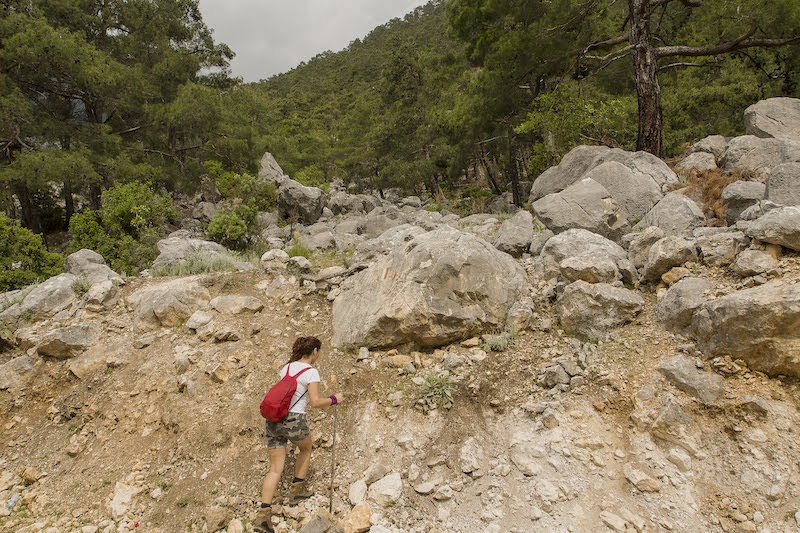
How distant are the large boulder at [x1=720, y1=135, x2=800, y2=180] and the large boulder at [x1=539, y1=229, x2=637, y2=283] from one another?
354 centimetres

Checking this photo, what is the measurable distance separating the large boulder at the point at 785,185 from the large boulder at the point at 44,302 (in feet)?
32.3

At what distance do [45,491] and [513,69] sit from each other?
12709 millimetres

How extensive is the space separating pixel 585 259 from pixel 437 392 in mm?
2538

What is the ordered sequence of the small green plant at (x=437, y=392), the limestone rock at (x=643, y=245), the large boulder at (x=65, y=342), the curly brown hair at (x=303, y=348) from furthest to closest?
the large boulder at (x=65, y=342), the limestone rock at (x=643, y=245), the small green plant at (x=437, y=392), the curly brown hair at (x=303, y=348)

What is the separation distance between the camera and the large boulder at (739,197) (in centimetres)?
602

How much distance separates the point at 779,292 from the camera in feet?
12.3

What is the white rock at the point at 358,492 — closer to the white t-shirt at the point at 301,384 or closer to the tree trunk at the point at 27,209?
the white t-shirt at the point at 301,384

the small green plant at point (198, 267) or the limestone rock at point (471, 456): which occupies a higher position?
the small green plant at point (198, 267)

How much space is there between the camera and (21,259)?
785 cm

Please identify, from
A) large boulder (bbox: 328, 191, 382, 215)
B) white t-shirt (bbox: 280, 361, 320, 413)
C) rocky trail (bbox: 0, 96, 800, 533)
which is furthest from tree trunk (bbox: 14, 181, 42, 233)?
white t-shirt (bbox: 280, 361, 320, 413)

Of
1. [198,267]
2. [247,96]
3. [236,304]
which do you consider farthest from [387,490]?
[247,96]

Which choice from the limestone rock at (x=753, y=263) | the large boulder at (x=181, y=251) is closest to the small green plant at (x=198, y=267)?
the large boulder at (x=181, y=251)

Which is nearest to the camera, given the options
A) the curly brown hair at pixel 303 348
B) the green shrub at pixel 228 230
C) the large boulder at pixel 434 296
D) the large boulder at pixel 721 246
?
the curly brown hair at pixel 303 348

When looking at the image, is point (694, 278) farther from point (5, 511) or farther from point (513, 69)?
point (513, 69)
